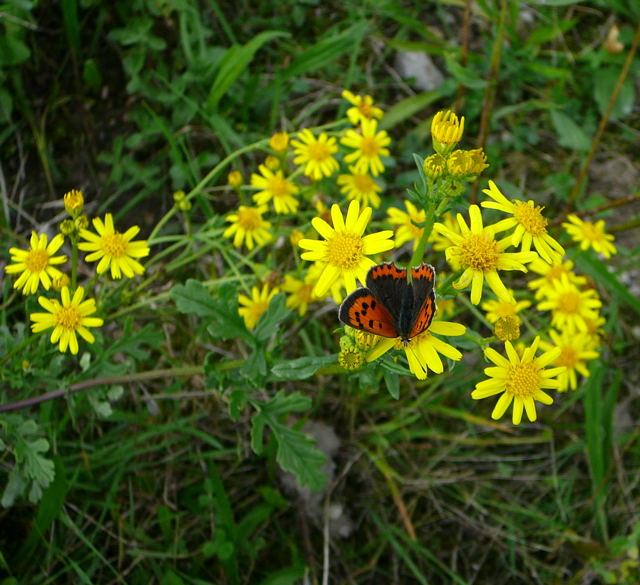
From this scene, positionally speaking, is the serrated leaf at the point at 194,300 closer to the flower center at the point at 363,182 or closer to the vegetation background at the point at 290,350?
the vegetation background at the point at 290,350

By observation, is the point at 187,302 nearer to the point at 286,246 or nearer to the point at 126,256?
the point at 126,256

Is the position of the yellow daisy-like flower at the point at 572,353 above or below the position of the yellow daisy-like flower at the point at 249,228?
below

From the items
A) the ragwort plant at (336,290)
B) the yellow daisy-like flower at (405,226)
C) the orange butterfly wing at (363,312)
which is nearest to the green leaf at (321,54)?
the ragwort plant at (336,290)

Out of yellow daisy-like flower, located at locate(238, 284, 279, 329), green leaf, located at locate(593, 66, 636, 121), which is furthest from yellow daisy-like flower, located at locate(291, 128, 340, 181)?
green leaf, located at locate(593, 66, 636, 121)

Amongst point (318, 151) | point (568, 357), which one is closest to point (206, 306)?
point (318, 151)

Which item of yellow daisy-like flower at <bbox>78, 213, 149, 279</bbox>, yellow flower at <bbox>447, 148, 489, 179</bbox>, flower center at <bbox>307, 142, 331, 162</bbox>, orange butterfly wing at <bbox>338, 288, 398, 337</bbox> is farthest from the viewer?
flower center at <bbox>307, 142, 331, 162</bbox>

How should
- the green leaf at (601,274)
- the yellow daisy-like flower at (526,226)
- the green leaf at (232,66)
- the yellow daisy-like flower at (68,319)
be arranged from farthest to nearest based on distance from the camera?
the green leaf at (232,66), the green leaf at (601,274), the yellow daisy-like flower at (68,319), the yellow daisy-like flower at (526,226)

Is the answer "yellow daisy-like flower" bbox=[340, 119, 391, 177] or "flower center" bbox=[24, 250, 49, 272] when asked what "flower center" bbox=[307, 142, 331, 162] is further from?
"flower center" bbox=[24, 250, 49, 272]
